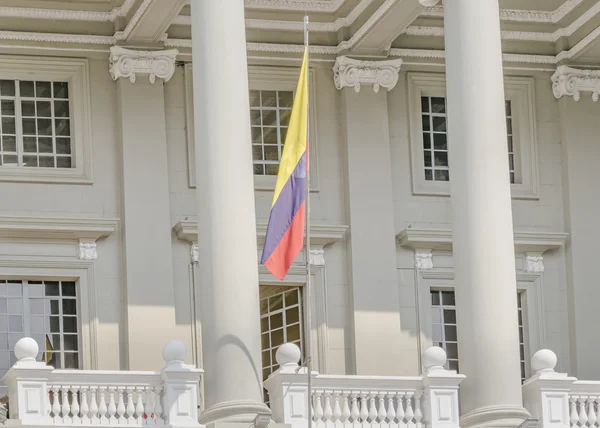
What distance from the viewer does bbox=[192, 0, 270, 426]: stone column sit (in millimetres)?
24859

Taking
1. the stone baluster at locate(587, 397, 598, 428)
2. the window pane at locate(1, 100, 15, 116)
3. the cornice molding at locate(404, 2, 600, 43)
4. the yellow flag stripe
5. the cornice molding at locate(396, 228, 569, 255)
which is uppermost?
the cornice molding at locate(404, 2, 600, 43)

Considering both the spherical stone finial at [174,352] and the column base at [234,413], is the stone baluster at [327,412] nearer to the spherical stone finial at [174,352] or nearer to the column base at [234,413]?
the column base at [234,413]

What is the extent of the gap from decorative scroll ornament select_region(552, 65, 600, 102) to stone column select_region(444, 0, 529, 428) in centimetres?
581

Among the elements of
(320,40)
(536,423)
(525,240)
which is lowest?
(536,423)

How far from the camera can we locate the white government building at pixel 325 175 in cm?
3003

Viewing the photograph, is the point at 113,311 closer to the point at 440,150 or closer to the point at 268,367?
the point at 268,367

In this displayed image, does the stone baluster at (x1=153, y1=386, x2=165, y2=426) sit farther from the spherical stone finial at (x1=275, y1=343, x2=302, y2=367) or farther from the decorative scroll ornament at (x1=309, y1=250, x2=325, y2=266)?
the decorative scroll ornament at (x1=309, y1=250, x2=325, y2=266)

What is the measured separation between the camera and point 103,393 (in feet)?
81.9

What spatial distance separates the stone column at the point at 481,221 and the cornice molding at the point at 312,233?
4.67 meters

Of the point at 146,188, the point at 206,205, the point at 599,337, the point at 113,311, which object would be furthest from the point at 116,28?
the point at 599,337

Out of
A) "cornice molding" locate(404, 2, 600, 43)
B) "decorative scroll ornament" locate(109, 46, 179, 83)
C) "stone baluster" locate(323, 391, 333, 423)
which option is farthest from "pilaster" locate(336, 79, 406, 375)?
"stone baluster" locate(323, 391, 333, 423)

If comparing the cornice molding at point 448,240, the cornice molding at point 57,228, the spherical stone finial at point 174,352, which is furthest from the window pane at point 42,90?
the spherical stone finial at point 174,352

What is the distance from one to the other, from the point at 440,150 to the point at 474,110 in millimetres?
5948

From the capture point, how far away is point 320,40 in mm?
32125
